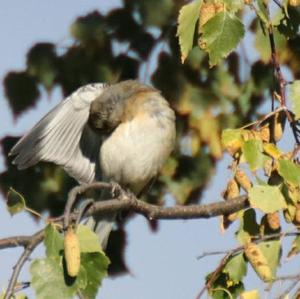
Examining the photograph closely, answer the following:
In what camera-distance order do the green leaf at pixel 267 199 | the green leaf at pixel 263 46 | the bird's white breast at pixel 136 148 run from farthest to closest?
1. the bird's white breast at pixel 136 148
2. the green leaf at pixel 263 46
3. the green leaf at pixel 267 199

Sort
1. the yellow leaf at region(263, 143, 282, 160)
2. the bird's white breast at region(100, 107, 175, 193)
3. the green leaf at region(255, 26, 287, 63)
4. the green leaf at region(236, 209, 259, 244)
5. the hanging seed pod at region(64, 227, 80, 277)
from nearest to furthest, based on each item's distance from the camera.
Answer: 1. the hanging seed pod at region(64, 227, 80, 277)
2. the yellow leaf at region(263, 143, 282, 160)
3. the green leaf at region(236, 209, 259, 244)
4. the green leaf at region(255, 26, 287, 63)
5. the bird's white breast at region(100, 107, 175, 193)

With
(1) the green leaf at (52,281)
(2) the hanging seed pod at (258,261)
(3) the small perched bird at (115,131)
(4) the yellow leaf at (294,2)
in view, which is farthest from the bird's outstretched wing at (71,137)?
(1) the green leaf at (52,281)

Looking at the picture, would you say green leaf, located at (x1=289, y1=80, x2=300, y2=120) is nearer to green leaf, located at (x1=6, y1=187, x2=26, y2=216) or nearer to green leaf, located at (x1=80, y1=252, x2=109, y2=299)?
green leaf, located at (x1=80, y1=252, x2=109, y2=299)

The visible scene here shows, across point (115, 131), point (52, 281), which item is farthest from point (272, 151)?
point (115, 131)

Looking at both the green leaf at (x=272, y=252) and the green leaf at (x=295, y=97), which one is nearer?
the green leaf at (x=272, y=252)

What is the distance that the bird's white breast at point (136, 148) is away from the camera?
5.86 metres

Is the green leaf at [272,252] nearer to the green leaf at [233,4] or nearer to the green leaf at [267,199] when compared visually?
the green leaf at [267,199]

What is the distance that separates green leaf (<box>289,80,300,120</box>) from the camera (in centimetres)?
352

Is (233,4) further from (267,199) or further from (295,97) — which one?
(267,199)

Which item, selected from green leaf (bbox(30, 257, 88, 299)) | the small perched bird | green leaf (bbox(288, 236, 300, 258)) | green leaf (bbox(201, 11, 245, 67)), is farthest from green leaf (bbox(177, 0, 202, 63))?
the small perched bird

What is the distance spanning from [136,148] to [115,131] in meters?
0.16

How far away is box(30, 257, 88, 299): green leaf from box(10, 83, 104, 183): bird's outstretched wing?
2.44m

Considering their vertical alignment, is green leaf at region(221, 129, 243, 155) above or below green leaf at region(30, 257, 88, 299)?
above

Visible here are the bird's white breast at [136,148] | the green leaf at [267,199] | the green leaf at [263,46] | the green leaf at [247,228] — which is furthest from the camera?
the bird's white breast at [136,148]
